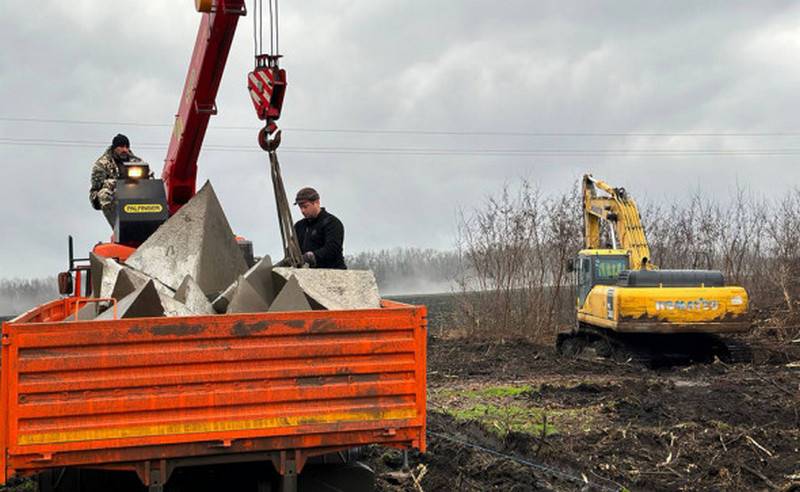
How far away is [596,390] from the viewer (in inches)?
524

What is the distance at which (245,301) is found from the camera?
528 centimetres

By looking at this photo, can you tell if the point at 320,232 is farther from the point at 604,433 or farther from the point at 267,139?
the point at 604,433

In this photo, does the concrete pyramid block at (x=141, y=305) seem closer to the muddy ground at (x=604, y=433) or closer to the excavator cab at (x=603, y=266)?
the muddy ground at (x=604, y=433)

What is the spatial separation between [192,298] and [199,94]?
14.0ft

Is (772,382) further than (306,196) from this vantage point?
Yes

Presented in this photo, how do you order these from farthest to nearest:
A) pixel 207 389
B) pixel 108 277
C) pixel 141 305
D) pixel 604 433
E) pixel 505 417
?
1. pixel 505 417
2. pixel 604 433
3. pixel 108 277
4. pixel 141 305
5. pixel 207 389

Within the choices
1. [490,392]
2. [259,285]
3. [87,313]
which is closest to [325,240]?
[259,285]

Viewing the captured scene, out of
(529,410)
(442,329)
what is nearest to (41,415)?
(529,410)

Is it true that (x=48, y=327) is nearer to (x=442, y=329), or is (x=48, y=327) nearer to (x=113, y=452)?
(x=113, y=452)

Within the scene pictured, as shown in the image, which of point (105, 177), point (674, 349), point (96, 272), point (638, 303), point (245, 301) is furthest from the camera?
point (674, 349)

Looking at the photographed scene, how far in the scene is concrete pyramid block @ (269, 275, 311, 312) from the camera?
5.12m

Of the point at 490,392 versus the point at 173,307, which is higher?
the point at 173,307

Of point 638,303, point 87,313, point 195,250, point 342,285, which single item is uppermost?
point 195,250

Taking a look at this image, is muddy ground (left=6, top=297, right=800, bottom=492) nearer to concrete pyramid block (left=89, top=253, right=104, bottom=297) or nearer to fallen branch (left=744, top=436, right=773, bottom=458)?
fallen branch (left=744, top=436, right=773, bottom=458)
